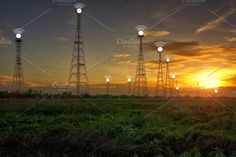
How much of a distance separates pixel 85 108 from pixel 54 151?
13.0 meters

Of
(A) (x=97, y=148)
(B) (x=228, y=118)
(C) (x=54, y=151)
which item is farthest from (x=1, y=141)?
(B) (x=228, y=118)

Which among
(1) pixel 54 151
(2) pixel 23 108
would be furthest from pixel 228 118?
(2) pixel 23 108

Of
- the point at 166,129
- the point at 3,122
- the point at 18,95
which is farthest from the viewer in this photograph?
the point at 18,95

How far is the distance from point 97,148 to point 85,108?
13378 mm

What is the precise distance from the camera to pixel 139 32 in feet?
118

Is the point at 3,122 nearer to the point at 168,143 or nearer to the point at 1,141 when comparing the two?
the point at 1,141

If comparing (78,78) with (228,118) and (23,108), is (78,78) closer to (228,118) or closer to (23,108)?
(23,108)

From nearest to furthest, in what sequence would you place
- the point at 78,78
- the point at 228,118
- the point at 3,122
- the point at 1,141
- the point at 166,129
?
the point at 1,141 < the point at 166,129 < the point at 3,122 < the point at 228,118 < the point at 78,78

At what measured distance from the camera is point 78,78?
34969 mm

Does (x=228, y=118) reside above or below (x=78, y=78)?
below

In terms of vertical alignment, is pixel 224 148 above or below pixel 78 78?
below

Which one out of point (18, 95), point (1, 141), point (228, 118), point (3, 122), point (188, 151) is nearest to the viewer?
point (188, 151)

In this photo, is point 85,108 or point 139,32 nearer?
point 85,108

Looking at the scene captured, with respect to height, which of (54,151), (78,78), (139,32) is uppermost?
(139,32)
